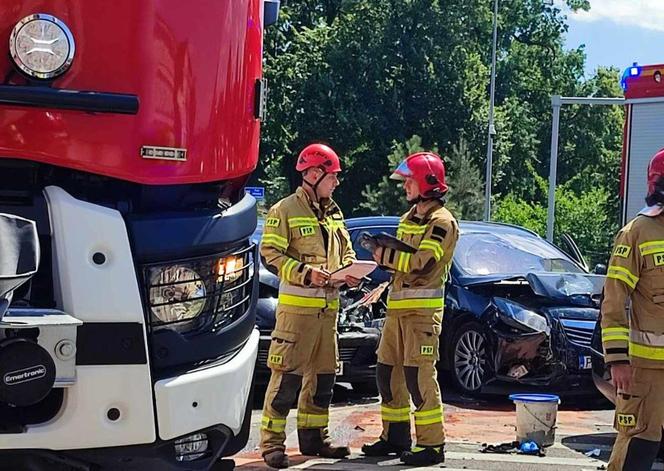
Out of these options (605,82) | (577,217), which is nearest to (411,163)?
(577,217)

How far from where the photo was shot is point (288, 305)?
20.0 ft

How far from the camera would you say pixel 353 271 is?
5.99 metres

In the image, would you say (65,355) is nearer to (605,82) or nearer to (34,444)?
(34,444)

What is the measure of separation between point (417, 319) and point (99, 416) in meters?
3.22

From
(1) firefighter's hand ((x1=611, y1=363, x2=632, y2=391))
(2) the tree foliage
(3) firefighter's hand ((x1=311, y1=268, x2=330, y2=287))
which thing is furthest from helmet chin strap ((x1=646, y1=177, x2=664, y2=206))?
(2) the tree foliage

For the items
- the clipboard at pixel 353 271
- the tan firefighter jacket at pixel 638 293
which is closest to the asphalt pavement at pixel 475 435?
the clipboard at pixel 353 271

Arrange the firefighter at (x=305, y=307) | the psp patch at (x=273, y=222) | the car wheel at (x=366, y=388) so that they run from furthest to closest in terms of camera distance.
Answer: the car wheel at (x=366, y=388), the psp patch at (x=273, y=222), the firefighter at (x=305, y=307)

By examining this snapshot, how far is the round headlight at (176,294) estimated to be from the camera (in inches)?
131

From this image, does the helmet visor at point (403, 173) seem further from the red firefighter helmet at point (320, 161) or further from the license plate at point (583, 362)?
the license plate at point (583, 362)

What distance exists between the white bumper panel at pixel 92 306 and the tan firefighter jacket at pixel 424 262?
3.03 metres

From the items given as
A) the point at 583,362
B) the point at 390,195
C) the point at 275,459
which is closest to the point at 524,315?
the point at 583,362

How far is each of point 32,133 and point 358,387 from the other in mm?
6452

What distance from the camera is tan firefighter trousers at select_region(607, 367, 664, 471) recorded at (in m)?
4.68

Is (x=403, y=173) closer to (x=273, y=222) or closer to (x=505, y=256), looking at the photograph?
(x=273, y=222)
